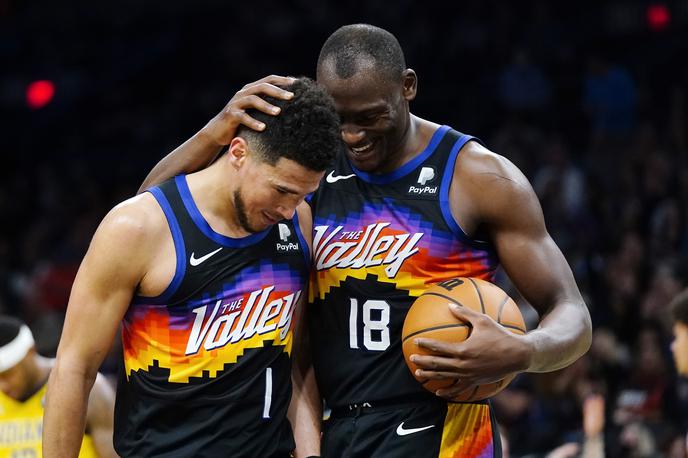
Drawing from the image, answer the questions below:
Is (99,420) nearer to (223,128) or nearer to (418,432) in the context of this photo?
(418,432)

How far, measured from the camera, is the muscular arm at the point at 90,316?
337 centimetres

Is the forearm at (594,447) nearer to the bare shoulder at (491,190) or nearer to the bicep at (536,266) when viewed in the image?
the bicep at (536,266)

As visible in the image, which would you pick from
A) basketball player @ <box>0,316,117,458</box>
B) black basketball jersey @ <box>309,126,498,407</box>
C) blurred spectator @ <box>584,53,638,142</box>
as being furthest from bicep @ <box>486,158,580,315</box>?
blurred spectator @ <box>584,53,638,142</box>

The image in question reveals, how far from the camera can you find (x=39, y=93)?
47.2ft

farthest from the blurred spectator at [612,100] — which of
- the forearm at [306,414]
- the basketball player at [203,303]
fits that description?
the basketball player at [203,303]

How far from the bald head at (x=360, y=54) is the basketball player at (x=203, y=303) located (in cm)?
29

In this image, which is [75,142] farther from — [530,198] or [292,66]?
[530,198]

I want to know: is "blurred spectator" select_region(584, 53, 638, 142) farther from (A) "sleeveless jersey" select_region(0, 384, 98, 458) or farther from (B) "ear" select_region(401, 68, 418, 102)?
(B) "ear" select_region(401, 68, 418, 102)

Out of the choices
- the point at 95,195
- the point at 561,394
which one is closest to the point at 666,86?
the point at 561,394

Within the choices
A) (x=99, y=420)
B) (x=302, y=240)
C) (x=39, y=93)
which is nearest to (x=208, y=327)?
(x=302, y=240)

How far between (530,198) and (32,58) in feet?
39.3

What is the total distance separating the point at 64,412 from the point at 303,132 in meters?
1.12

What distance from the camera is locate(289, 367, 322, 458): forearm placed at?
388 cm

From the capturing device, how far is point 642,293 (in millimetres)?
9211
